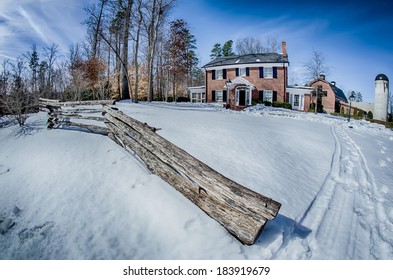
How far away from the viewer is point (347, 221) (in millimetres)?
2445

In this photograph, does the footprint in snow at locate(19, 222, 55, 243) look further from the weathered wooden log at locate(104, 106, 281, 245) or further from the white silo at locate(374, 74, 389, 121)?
the white silo at locate(374, 74, 389, 121)

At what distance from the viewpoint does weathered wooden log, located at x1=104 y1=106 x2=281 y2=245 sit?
6.20ft

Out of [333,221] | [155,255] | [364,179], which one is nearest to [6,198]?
[155,255]

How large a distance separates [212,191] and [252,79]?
22310 mm

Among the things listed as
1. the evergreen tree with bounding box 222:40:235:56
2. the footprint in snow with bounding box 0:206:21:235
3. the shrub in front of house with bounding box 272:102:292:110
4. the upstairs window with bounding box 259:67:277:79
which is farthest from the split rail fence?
the evergreen tree with bounding box 222:40:235:56

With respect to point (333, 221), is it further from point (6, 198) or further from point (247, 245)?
point (6, 198)

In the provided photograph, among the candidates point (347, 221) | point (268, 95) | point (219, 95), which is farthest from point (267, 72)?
point (347, 221)

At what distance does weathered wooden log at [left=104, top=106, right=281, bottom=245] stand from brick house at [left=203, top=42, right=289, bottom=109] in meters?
18.6

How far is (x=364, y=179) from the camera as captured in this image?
3748mm

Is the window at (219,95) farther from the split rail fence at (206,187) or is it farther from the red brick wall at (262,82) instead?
the split rail fence at (206,187)

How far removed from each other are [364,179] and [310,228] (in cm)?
232

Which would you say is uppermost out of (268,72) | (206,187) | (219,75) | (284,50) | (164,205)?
(284,50)

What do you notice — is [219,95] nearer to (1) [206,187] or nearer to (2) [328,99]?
(2) [328,99]

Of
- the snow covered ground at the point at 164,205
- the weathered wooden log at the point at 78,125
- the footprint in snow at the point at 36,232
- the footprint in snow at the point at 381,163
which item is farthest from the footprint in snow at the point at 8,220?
the footprint in snow at the point at 381,163
